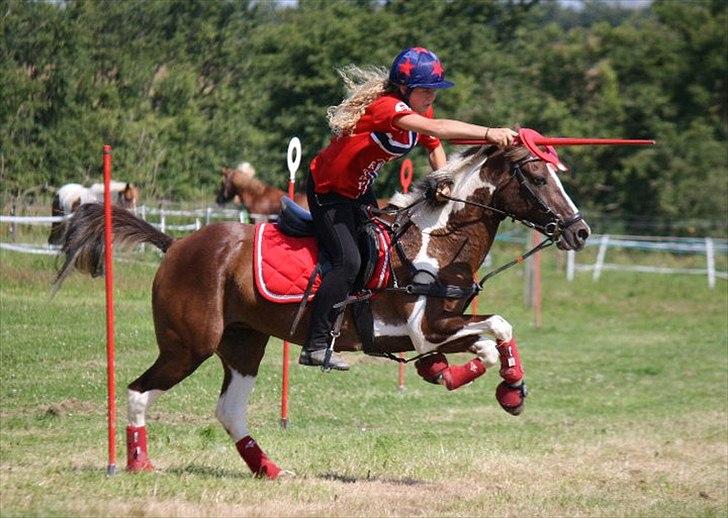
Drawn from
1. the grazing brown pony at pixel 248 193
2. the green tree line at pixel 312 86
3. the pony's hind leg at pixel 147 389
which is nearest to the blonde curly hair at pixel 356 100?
the pony's hind leg at pixel 147 389

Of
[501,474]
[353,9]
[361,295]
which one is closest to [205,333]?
[361,295]

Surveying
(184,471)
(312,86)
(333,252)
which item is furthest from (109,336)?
(312,86)

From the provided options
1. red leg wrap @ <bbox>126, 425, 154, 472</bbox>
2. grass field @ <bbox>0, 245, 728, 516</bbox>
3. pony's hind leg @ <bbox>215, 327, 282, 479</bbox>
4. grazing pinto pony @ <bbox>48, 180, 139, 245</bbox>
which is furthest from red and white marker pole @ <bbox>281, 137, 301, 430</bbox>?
red leg wrap @ <bbox>126, 425, 154, 472</bbox>

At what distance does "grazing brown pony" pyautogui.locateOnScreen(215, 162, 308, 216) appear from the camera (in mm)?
23781

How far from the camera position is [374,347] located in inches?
335

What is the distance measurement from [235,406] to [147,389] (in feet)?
2.25

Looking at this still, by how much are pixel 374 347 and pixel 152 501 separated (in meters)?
2.02

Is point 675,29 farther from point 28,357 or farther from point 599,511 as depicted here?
point 599,511

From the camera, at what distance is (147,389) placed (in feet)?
28.4

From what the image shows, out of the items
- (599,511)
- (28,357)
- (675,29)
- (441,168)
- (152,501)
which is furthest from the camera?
(675,29)

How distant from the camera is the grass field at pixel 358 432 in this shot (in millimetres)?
7906

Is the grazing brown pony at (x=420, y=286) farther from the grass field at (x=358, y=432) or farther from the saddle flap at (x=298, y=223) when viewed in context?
the grass field at (x=358, y=432)

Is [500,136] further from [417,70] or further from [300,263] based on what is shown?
[300,263]

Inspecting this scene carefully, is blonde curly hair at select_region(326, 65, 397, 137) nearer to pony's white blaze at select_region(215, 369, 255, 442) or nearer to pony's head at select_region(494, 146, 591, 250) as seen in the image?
pony's head at select_region(494, 146, 591, 250)
